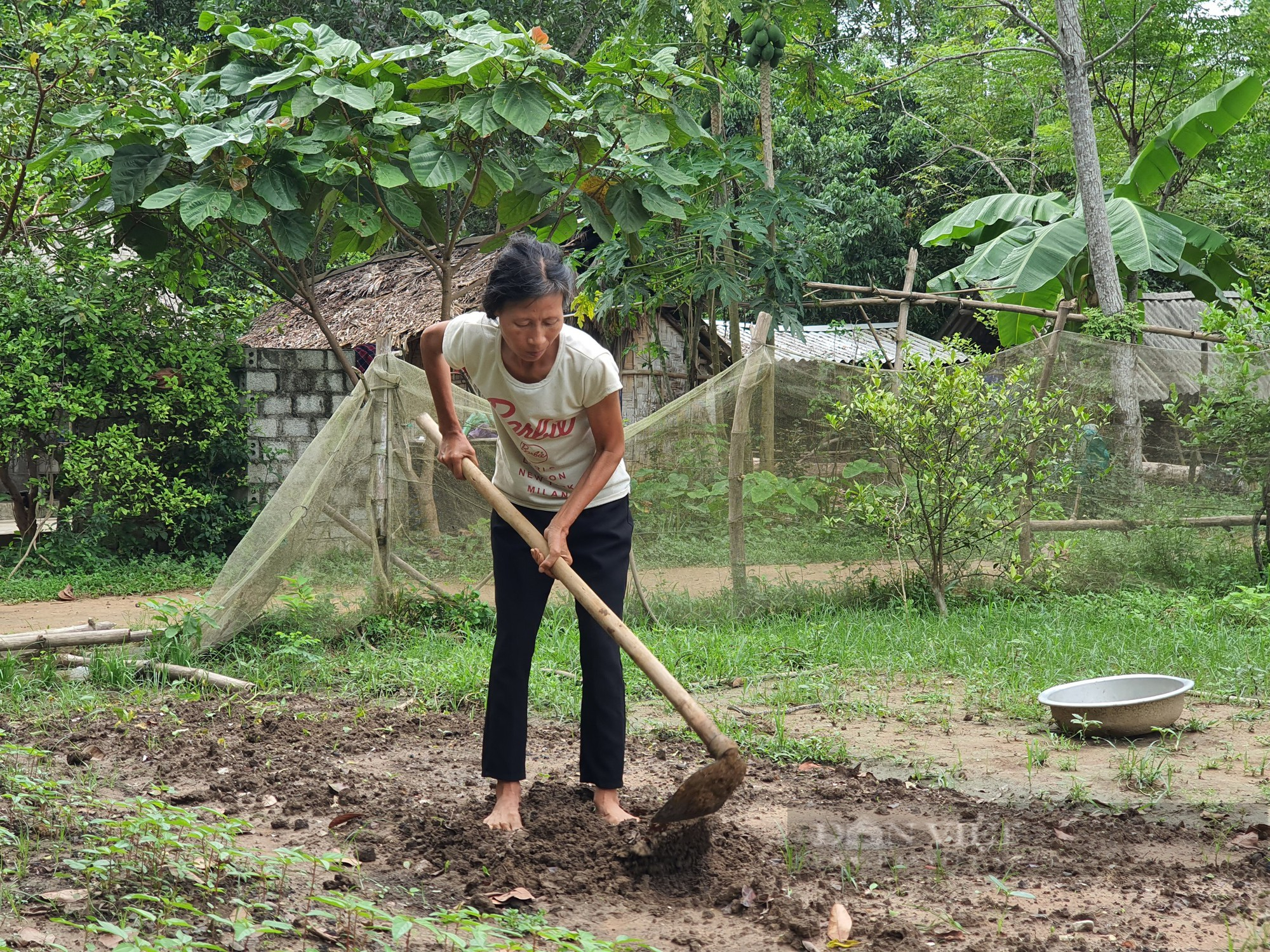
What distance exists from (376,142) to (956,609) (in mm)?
4131

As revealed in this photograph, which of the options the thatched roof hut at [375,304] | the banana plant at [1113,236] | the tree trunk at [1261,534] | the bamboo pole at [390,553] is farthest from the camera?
the thatched roof hut at [375,304]

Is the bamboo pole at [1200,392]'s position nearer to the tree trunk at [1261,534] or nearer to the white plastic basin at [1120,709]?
the tree trunk at [1261,534]

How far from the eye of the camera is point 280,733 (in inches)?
155

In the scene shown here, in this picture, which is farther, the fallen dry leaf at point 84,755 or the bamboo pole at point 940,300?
the bamboo pole at point 940,300

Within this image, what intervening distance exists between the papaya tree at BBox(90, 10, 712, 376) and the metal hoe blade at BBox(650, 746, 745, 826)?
2.82 meters

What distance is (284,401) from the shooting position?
927 cm

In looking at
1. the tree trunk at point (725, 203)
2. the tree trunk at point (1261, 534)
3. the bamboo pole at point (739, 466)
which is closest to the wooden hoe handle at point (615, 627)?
the bamboo pole at point (739, 466)

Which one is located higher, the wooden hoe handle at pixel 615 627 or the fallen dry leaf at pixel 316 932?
the wooden hoe handle at pixel 615 627

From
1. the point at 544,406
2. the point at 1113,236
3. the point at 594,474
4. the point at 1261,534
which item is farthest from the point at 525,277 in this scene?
the point at 1113,236

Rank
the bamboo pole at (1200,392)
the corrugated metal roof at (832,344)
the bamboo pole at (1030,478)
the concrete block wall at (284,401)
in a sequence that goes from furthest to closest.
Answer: the corrugated metal roof at (832,344) < the concrete block wall at (284,401) < the bamboo pole at (1200,392) < the bamboo pole at (1030,478)

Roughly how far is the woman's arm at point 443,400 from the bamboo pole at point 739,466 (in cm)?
284

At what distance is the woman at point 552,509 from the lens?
295 cm

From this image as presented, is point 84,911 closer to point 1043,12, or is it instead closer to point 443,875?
point 443,875

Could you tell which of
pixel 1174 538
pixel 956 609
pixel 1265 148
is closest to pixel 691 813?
pixel 956 609
